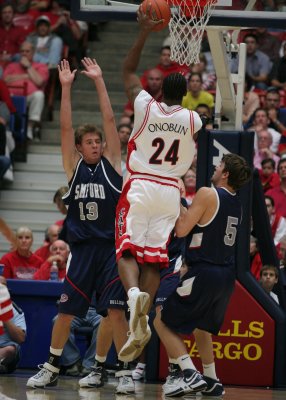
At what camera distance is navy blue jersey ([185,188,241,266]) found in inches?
345

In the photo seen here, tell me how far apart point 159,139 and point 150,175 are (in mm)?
278

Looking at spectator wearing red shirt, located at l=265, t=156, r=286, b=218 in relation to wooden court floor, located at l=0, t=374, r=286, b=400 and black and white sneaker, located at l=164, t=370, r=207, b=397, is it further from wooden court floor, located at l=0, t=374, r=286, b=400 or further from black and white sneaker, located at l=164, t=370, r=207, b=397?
black and white sneaker, located at l=164, t=370, r=207, b=397

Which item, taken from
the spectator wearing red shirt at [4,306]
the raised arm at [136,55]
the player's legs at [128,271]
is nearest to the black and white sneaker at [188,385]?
the player's legs at [128,271]

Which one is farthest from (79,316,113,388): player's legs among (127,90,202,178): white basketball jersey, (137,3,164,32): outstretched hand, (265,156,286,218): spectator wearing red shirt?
(265,156,286,218): spectator wearing red shirt

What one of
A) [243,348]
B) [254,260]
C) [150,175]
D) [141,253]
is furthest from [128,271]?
[254,260]

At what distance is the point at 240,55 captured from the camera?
10.7 metres

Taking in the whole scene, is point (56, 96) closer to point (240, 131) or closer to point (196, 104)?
point (196, 104)

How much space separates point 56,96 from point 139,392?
1003 cm

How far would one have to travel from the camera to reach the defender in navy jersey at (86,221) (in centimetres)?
902

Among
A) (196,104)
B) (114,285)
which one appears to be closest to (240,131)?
(114,285)

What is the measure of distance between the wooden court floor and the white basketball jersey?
5.64 feet

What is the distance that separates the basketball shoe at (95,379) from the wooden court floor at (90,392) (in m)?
0.06

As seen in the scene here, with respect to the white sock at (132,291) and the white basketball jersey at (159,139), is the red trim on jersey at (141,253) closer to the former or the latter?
the white sock at (132,291)

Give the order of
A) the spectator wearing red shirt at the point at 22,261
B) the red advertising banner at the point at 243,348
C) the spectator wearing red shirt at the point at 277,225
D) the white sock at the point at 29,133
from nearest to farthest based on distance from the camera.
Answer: the red advertising banner at the point at 243,348
the spectator wearing red shirt at the point at 22,261
the spectator wearing red shirt at the point at 277,225
the white sock at the point at 29,133
